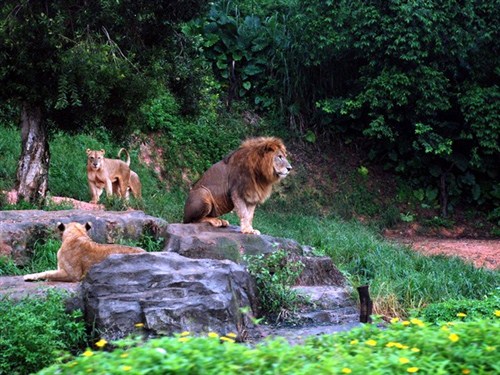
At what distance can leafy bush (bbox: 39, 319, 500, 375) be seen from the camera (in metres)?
4.41

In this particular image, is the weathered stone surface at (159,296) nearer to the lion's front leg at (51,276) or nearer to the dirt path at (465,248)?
the lion's front leg at (51,276)

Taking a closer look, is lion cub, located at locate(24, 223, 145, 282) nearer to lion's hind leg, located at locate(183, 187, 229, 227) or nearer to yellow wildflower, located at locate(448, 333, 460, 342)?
lion's hind leg, located at locate(183, 187, 229, 227)

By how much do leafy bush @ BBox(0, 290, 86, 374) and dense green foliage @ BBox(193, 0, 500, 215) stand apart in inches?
563

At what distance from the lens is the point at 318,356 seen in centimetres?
488

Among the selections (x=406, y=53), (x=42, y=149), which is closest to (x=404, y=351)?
(x=42, y=149)

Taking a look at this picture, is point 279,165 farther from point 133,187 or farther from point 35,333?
point 133,187

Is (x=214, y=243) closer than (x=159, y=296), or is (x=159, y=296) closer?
(x=159, y=296)

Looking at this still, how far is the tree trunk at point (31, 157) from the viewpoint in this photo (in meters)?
14.3

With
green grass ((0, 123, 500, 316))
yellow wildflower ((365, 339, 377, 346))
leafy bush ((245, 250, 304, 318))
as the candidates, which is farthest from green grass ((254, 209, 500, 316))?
yellow wildflower ((365, 339, 377, 346))

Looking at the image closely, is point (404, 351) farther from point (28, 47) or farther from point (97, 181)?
point (97, 181)

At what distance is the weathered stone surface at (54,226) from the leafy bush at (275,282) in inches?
77.6

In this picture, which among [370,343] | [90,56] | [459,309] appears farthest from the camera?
[90,56]

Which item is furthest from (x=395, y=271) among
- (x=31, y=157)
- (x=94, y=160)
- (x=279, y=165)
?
(x=31, y=157)

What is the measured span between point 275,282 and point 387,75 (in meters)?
11.8
